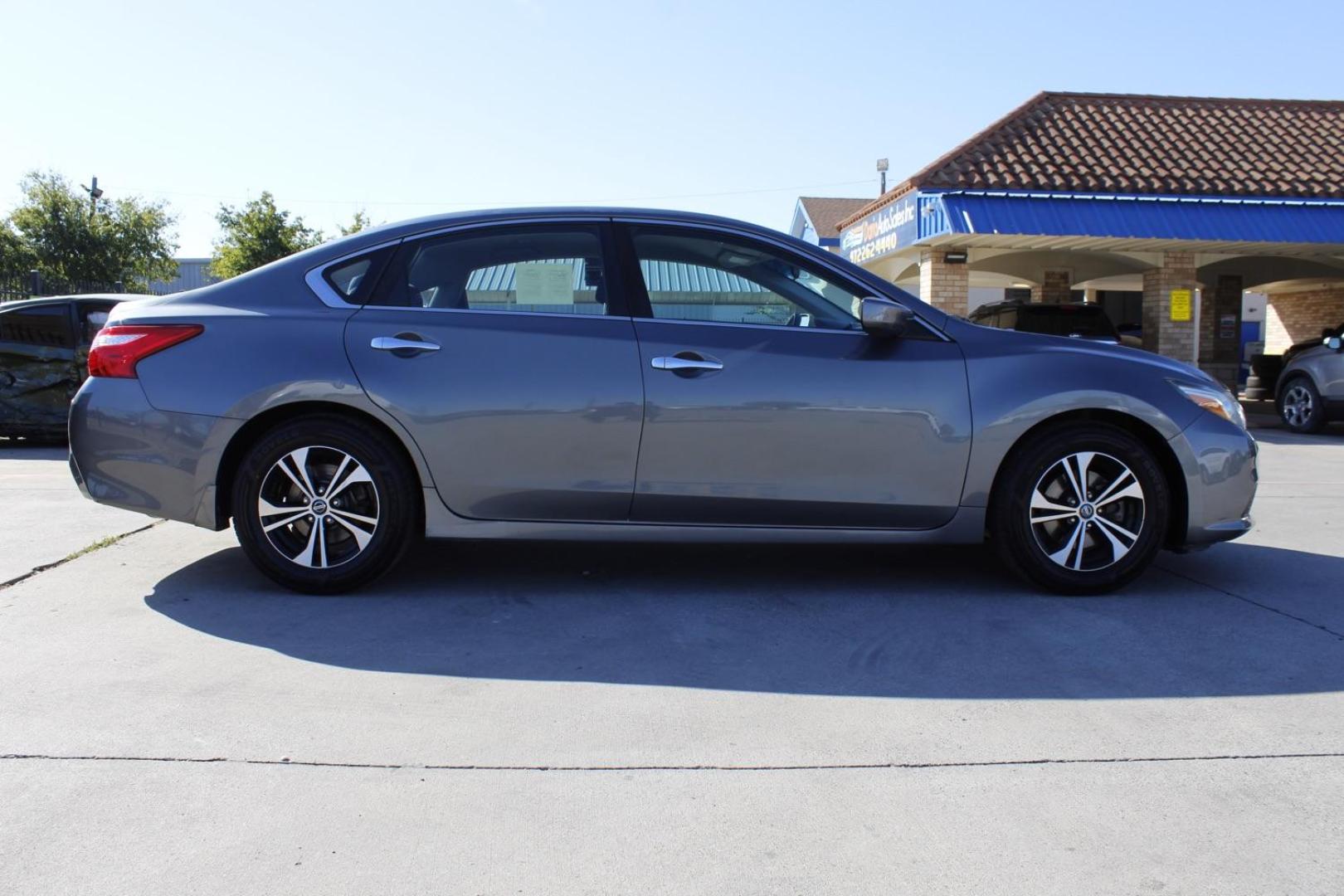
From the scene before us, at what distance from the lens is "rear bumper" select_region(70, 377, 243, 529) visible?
4.58m

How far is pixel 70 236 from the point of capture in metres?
34.5

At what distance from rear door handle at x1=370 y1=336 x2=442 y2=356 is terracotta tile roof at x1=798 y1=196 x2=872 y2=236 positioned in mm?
37791

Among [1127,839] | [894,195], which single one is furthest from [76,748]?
[894,195]

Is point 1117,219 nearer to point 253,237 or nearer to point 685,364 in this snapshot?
point 685,364

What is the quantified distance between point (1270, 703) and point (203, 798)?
3.20 m

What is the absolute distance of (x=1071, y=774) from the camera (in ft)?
9.79

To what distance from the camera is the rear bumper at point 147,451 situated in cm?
458

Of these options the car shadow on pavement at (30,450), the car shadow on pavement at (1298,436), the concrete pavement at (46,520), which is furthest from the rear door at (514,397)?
the car shadow on pavement at (1298,436)

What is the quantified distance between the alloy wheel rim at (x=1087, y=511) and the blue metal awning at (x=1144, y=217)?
11.3 metres

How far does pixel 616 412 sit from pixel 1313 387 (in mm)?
13277

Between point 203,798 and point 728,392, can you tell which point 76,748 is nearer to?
point 203,798

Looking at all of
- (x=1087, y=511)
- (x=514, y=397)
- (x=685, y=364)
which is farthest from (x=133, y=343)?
(x=1087, y=511)

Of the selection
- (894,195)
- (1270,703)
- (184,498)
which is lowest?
(1270,703)

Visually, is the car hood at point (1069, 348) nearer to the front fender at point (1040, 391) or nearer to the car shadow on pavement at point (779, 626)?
the front fender at point (1040, 391)
